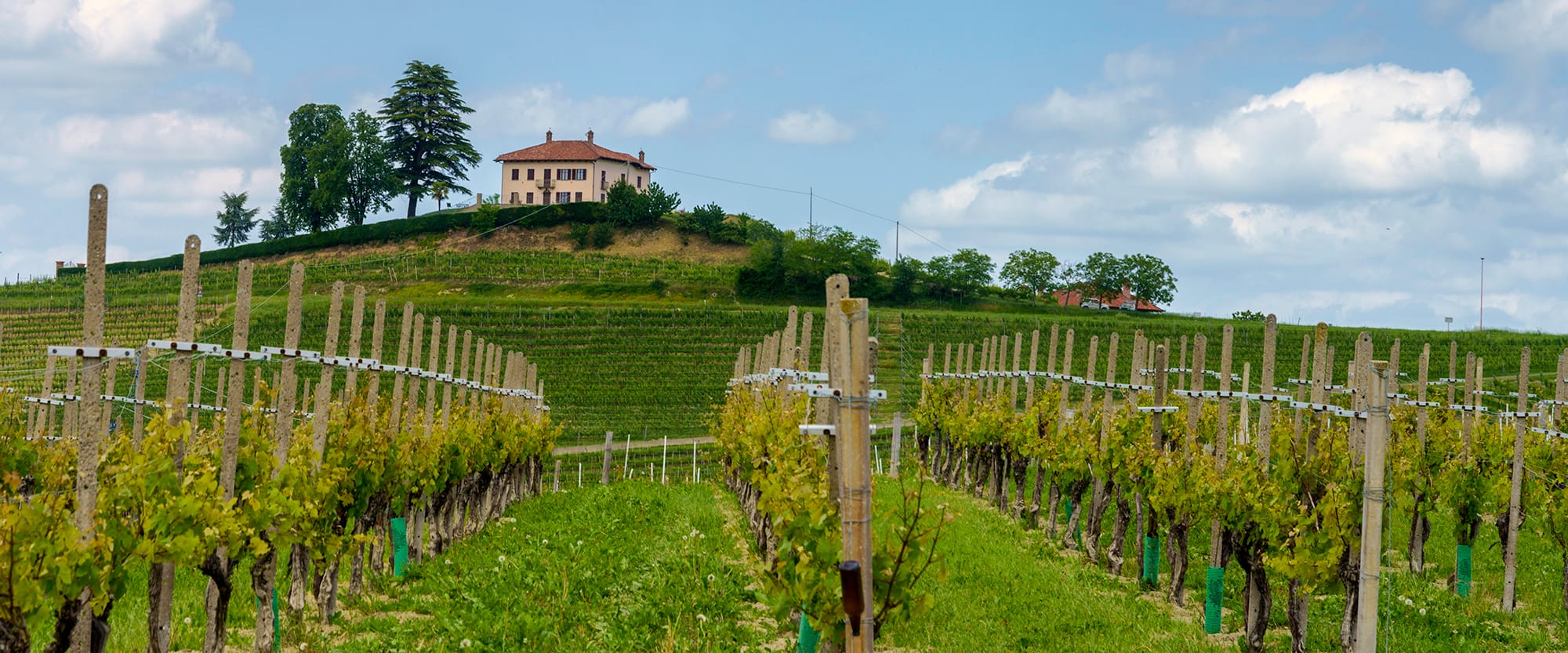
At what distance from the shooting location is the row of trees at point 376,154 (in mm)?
86938

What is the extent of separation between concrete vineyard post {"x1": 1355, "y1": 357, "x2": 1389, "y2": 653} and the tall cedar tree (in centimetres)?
8607

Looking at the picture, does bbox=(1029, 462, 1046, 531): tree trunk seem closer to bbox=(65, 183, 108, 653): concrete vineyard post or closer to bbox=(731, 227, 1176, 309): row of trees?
bbox=(65, 183, 108, 653): concrete vineyard post

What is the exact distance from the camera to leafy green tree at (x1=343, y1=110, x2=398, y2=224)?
287 ft

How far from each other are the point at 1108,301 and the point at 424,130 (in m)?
48.7

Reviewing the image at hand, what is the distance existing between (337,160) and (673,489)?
219ft

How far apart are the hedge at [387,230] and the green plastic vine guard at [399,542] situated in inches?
2860

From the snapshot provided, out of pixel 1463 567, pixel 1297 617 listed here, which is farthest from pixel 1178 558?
pixel 1463 567

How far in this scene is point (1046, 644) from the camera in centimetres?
Result: 1144

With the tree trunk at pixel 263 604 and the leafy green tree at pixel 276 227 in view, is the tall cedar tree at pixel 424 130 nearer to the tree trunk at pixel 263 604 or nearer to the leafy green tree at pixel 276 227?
the leafy green tree at pixel 276 227

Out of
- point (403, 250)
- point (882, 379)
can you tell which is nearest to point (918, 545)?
point (882, 379)

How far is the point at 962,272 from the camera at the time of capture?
83.0m

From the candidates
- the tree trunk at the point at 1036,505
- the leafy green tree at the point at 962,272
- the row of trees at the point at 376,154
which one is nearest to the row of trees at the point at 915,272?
the leafy green tree at the point at 962,272

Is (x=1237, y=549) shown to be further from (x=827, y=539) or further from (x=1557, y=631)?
(x=827, y=539)

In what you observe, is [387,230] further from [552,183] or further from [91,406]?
[91,406]
